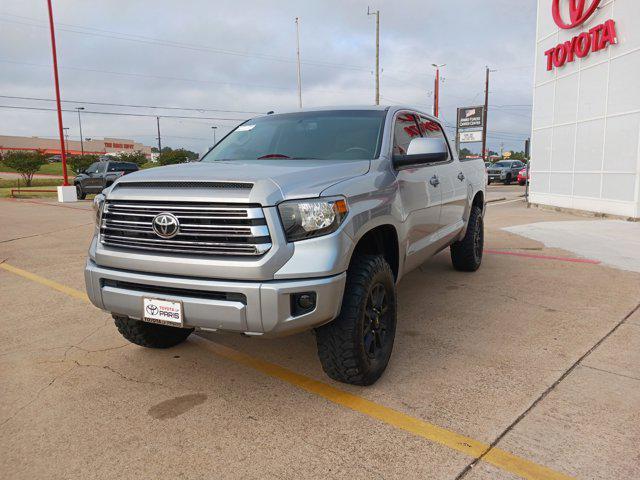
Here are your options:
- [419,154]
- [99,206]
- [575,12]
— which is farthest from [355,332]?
[575,12]

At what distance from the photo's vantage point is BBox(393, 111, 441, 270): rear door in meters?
3.81

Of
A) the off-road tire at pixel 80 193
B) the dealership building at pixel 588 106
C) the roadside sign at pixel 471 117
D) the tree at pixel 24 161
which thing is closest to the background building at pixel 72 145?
the tree at pixel 24 161

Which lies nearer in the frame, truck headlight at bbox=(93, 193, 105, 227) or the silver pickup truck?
the silver pickup truck

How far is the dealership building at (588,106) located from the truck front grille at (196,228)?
11.5 m

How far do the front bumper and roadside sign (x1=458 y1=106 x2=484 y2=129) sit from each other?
40.5 metres

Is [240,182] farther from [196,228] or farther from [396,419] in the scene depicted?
[396,419]

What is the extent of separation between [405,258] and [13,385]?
2.80 metres

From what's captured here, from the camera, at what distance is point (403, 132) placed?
4301 mm

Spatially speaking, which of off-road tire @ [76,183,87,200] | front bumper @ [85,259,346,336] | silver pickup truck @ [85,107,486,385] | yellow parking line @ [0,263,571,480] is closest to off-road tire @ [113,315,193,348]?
silver pickup truck @ [85,107,486,385]

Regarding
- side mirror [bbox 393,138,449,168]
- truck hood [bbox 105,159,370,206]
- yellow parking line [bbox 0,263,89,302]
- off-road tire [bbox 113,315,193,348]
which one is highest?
side mirror [bbox 393,138,449,168]

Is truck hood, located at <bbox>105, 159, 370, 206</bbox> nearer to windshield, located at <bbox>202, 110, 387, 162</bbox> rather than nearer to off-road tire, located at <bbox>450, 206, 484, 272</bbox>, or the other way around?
windshield, located at <bbox>202, 110, 387, 162</bbox>

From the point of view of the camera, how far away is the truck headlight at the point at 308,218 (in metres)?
2.72

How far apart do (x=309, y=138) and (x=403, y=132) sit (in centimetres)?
83

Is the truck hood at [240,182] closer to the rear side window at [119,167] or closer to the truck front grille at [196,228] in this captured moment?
the truck front grille at [196,228]
